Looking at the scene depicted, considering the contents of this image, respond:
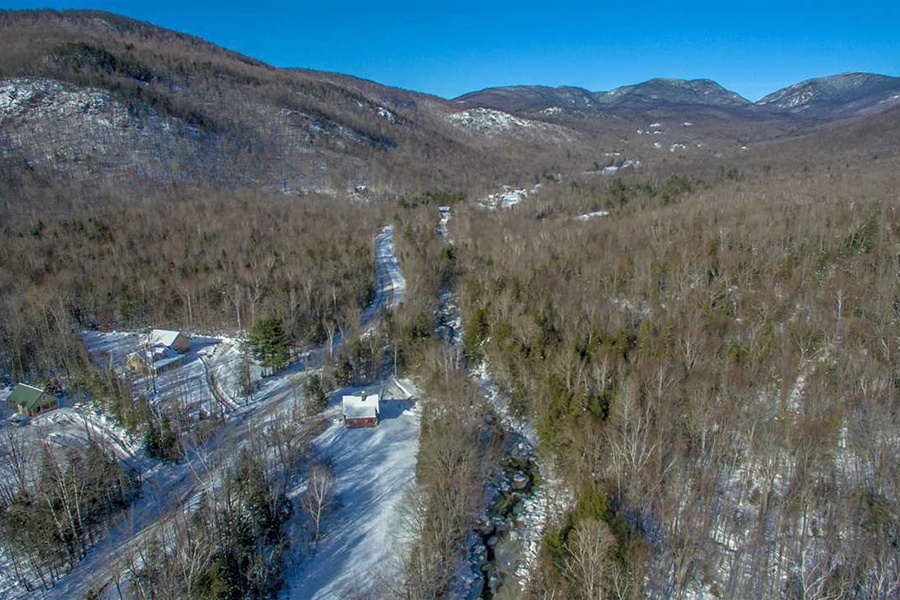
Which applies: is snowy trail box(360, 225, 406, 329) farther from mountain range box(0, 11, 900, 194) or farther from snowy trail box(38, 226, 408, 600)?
mountain range box(0, 11, 900, 194)

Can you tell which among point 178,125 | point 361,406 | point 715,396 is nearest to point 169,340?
point 361,406

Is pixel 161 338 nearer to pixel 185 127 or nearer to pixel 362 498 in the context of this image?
pixel 362 498

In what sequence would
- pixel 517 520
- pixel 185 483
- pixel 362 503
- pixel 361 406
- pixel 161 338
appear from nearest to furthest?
1. pixel 517 520
2. pixel 362 503
3. pixel 185 483
4. pixel 361 406
5. pixel 161 338

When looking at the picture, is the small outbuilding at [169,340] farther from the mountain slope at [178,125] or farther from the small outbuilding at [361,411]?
the mountain slope at [178,125]

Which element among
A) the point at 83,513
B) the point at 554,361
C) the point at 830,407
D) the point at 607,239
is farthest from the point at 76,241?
the point at 830,407

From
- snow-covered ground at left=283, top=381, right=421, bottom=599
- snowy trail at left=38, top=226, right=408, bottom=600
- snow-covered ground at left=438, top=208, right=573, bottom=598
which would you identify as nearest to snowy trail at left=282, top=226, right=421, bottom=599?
snow-covered ground at left=283, top=381, right=421, bottom=599

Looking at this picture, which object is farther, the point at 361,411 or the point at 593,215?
the point at 593,215
